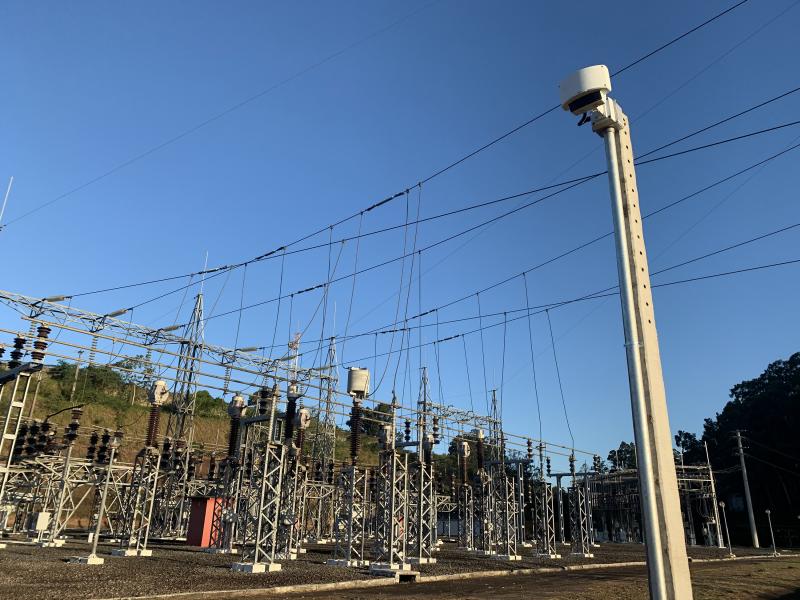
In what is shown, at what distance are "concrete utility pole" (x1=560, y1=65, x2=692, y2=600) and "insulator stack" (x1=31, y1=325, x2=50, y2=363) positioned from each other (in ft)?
48.6

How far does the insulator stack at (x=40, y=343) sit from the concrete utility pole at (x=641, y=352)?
14.8m

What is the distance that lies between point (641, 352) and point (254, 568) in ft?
48.1

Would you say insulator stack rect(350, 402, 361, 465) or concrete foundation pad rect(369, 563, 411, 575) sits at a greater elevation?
insulator stack rect(350, 402, 361, 465)

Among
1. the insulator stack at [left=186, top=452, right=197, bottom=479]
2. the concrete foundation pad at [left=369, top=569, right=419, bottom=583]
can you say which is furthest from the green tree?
the concrete foundation pad at [left=369, top=569, right=419, bottom=583]

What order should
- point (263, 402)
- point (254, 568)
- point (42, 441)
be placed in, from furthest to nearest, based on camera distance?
1. point (42, 441)
2. point (263, 402)
3. point (254, 568)

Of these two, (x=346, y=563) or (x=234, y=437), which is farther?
(x=234, y=437)

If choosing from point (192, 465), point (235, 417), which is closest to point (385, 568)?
point (235, 417)

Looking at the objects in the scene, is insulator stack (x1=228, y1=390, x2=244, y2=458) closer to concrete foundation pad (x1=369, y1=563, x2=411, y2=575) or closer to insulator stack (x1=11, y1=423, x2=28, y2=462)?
concrete foundation pad (x1=369, y1=563, x2=411, y2=575)

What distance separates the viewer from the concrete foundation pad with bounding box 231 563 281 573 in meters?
16.9

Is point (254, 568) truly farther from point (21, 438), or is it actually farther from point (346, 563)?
point (21, 438)

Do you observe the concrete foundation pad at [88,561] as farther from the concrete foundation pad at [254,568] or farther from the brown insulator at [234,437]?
the brown insulator at [234,437]

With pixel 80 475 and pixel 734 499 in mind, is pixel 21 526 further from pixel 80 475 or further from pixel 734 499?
pixel 734 499

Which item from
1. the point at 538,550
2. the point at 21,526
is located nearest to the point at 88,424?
the point at 21,526

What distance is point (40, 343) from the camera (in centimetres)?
1553
